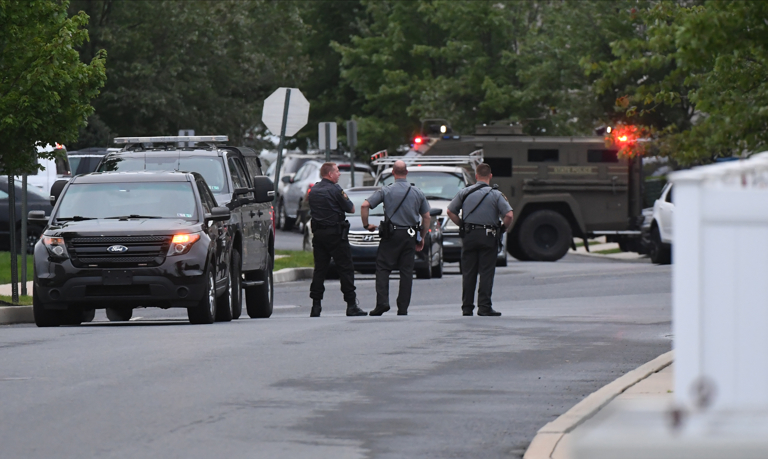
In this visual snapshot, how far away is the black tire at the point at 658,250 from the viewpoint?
90.4 feet

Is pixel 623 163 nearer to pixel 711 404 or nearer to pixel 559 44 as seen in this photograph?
pixel 559 44

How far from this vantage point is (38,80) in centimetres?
1697

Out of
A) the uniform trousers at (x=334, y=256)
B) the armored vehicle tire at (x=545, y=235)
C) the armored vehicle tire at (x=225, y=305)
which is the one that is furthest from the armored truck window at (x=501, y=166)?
the armored vehicle tire at (x=225, y=305)

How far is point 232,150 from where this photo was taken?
18.4 meters

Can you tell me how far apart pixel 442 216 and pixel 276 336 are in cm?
1189

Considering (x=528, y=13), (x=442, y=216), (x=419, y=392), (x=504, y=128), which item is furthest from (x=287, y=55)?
(x=419, y=392)

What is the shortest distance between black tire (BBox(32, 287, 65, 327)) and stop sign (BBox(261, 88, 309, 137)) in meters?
10.3

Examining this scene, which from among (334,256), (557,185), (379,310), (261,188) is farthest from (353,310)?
(557,185)

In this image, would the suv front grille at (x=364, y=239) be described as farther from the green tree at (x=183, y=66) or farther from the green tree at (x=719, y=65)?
the green tree at (x=183, y=66)

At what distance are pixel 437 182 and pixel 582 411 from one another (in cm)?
1770

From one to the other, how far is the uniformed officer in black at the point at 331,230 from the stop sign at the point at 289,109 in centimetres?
812

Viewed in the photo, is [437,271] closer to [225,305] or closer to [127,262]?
[225,305]

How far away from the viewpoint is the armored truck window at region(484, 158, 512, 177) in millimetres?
29406

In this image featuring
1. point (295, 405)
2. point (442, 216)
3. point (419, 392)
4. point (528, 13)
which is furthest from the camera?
point (528, 13)
